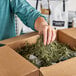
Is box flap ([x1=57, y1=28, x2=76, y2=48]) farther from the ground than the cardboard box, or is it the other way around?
box flap ([x1=57, y1=28, x2=76, y2=48])

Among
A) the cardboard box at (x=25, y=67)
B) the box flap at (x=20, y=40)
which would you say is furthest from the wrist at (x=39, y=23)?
the cardboard box at (x=25, y=67)

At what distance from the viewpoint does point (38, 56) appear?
0.78m

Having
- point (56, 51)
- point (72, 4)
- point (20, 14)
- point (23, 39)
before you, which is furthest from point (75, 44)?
point (72, 4)

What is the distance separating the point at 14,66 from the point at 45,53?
188 millimetres

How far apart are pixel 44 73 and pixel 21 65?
90mm

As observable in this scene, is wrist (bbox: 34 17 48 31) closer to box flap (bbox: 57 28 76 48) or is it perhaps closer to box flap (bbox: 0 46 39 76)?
box flap (bbox: 57 28 76 48)

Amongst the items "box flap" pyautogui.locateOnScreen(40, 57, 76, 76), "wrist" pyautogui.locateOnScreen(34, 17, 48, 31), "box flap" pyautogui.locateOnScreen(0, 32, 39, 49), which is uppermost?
"wrist" pyautogui.locateOnScreen(34, 17, 48, 31)

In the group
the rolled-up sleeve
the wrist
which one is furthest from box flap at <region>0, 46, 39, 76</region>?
the rolled-up sleeve

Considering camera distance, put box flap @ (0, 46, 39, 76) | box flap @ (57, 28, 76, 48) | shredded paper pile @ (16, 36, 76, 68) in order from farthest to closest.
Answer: box flap @ (57, 28, 76, 48)
shredded paper pile @ (16, 36, 76, 68)
box flap @ (0, 46, 39, 76)

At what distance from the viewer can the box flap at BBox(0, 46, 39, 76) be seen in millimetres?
595

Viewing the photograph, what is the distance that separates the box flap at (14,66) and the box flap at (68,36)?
0.31 metres

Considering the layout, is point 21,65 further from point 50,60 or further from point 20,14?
point 20,14

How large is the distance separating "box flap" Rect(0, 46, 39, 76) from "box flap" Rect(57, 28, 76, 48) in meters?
0.31

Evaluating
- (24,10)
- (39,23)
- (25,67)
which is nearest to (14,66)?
(25,67)
